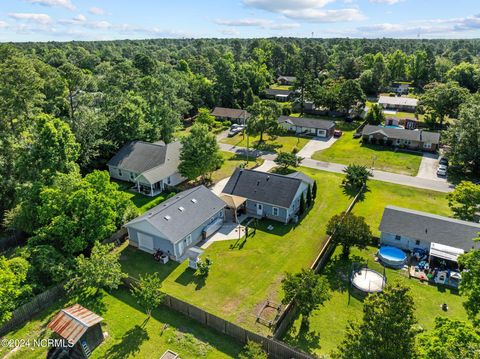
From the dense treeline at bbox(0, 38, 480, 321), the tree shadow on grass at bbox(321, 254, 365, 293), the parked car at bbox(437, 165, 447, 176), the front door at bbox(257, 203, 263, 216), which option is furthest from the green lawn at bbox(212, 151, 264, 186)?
the parked car at bbox(437, 165, 447, 176)

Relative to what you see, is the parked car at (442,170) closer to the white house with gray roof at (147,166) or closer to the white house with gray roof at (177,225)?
the white house with gray roof at (177,225)

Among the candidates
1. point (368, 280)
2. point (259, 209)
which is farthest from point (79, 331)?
point (259, 209)

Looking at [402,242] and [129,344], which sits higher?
[402,242]

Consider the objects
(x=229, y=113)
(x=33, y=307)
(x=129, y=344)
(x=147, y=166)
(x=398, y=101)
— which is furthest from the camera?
(x=398, y=101)

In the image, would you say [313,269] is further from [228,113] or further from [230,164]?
[228,113]

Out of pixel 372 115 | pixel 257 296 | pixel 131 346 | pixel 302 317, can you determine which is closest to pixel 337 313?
pixel 302 317

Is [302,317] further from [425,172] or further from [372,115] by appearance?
[372,115]

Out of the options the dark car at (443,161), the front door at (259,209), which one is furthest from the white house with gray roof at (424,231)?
the dark car at (443,161)
